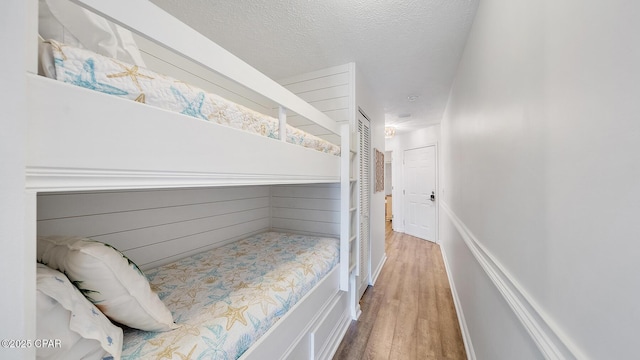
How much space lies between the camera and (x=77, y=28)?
66cm

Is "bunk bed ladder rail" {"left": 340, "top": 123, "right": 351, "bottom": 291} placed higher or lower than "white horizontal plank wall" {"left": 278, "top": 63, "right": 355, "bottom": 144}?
lower

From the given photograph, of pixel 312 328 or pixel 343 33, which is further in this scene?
pixel 343 33

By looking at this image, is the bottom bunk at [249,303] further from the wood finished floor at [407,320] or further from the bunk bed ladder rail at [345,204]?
the wood finished floor at [407,320]

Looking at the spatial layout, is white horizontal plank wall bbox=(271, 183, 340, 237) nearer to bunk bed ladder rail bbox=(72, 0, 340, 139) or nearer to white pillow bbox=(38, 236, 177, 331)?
bunk bed ladder rail bbox=(72, 0, 340, 139)

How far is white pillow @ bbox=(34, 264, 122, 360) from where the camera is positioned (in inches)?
19.5

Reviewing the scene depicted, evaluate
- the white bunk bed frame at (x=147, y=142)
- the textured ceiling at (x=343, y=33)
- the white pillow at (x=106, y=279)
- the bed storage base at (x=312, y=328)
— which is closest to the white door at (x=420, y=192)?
the textured ceiling at (x=343, y=33)

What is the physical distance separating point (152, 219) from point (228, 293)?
0.79 meters

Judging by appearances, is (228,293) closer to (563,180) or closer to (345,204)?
(345,204)

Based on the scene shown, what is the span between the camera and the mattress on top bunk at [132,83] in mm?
463

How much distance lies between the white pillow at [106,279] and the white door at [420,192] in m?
4.60

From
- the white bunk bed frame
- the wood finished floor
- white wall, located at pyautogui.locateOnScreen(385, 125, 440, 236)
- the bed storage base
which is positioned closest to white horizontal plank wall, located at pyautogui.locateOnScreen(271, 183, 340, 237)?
the bed storage base

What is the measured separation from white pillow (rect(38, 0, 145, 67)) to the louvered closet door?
1.90m

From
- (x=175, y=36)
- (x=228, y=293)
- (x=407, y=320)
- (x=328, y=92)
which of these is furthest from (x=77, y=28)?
(x=407, y=320)

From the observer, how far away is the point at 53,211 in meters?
1.04
